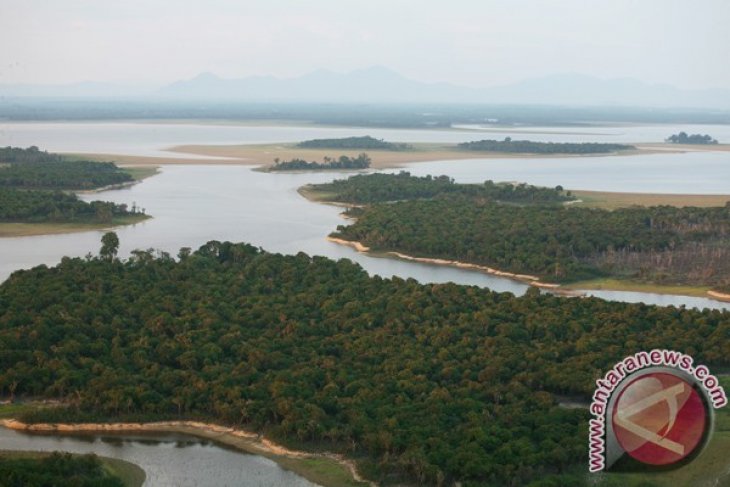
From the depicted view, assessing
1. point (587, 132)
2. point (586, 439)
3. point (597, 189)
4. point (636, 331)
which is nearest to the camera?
point (586, 439)

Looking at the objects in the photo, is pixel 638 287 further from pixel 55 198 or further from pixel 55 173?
pixel 55 173

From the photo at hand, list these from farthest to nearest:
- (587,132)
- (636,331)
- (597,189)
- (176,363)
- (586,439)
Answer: (587,132), (597,189), (636,331), (176,363), (586,439)

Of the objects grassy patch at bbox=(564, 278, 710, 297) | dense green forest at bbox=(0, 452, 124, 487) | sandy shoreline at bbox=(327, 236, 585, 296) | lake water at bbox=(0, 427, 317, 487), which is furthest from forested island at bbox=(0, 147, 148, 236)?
dense green forest at bbox=(0, 452, 124, 487)

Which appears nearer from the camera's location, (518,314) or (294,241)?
(518,314)

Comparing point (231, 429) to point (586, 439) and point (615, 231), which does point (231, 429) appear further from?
point (615, 231)

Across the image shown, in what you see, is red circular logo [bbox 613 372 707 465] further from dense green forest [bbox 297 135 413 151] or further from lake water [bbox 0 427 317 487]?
dense green forest [bbox 297 135 413 151]

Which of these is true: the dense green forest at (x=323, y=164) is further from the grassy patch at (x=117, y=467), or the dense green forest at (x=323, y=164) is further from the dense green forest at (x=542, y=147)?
the grassy patch at (x=117, y=467)

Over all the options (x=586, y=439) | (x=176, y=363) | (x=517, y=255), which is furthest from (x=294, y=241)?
(x=586, y=439)

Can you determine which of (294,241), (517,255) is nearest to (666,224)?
(517,255)
